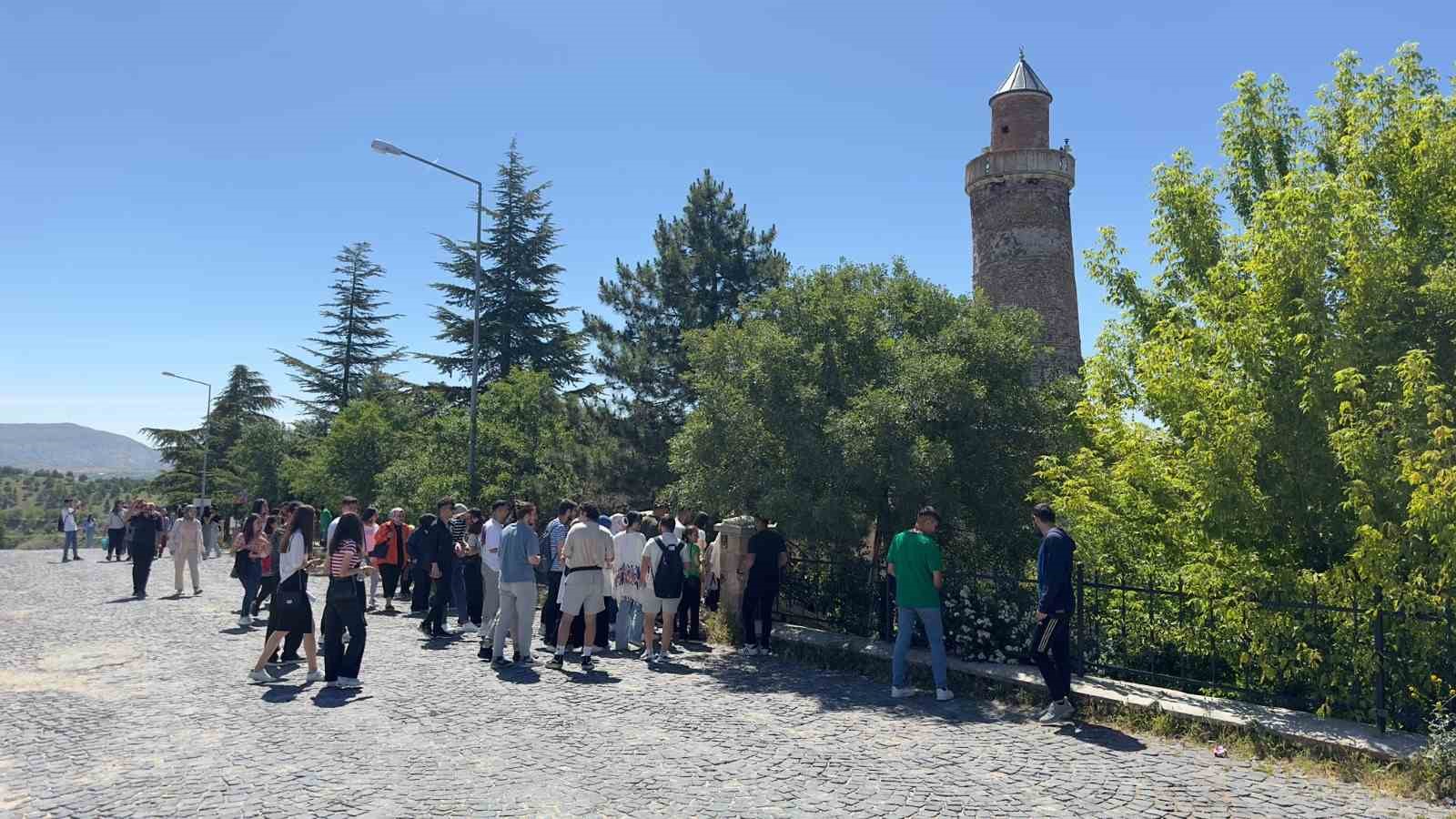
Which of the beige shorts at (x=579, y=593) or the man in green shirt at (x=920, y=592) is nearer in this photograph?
the man in green shirt at (x=920, y=592)

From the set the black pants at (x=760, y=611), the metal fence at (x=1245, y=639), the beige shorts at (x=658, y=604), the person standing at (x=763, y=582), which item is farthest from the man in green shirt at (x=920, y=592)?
the beige shorts at (x=658, y=604)

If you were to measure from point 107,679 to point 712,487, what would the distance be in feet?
23.5

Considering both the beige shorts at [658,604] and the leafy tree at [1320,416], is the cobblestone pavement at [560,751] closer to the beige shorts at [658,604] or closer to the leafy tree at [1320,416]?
the beige shorts at [658,604]

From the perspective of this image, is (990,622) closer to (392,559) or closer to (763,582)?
(763,582)

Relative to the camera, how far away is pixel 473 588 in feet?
44.0

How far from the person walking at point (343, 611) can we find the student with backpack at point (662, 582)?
3.35 m

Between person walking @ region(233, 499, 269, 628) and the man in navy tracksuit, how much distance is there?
989 cm

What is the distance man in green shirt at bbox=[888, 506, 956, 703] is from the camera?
29.8 ft

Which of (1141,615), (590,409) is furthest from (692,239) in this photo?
(1141,615)

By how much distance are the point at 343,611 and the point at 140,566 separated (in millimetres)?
10489

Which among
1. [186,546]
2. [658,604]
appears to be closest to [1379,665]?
[658,604]

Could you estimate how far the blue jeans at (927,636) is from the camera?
9062 millimetres

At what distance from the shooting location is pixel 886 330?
43.2 feet

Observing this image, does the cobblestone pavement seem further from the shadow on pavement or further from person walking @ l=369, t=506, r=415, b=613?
person walking @ l=369, t=506, r=415, b=613
